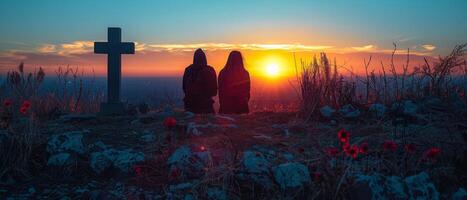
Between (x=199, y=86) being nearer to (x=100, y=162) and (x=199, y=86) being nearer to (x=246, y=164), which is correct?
(x=100, y=162)

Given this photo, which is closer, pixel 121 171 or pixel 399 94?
pixel 121 171

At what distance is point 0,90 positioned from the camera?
25.1ft

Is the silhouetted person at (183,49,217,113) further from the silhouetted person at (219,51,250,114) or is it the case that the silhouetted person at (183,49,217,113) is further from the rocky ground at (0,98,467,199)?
the rocky ground at (0,98,467,199)

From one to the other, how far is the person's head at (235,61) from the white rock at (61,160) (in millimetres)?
5749

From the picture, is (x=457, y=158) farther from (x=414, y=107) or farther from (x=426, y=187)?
(x=414, y=107)

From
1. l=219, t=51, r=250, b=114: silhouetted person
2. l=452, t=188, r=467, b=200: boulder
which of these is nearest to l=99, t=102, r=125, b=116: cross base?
l=219, t=51, r=250, b=114: silhouetted person

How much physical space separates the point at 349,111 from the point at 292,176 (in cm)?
391

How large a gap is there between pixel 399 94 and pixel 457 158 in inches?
168

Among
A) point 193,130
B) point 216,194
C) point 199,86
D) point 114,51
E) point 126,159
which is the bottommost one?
point 216,194

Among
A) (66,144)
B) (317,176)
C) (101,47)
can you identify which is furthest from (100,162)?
(101,47)

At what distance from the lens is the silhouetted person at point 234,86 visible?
33.1 ft

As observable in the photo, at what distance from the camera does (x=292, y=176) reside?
3916 millimetres

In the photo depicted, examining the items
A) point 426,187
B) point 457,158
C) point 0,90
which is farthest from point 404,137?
point 0,90

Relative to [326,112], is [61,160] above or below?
below
